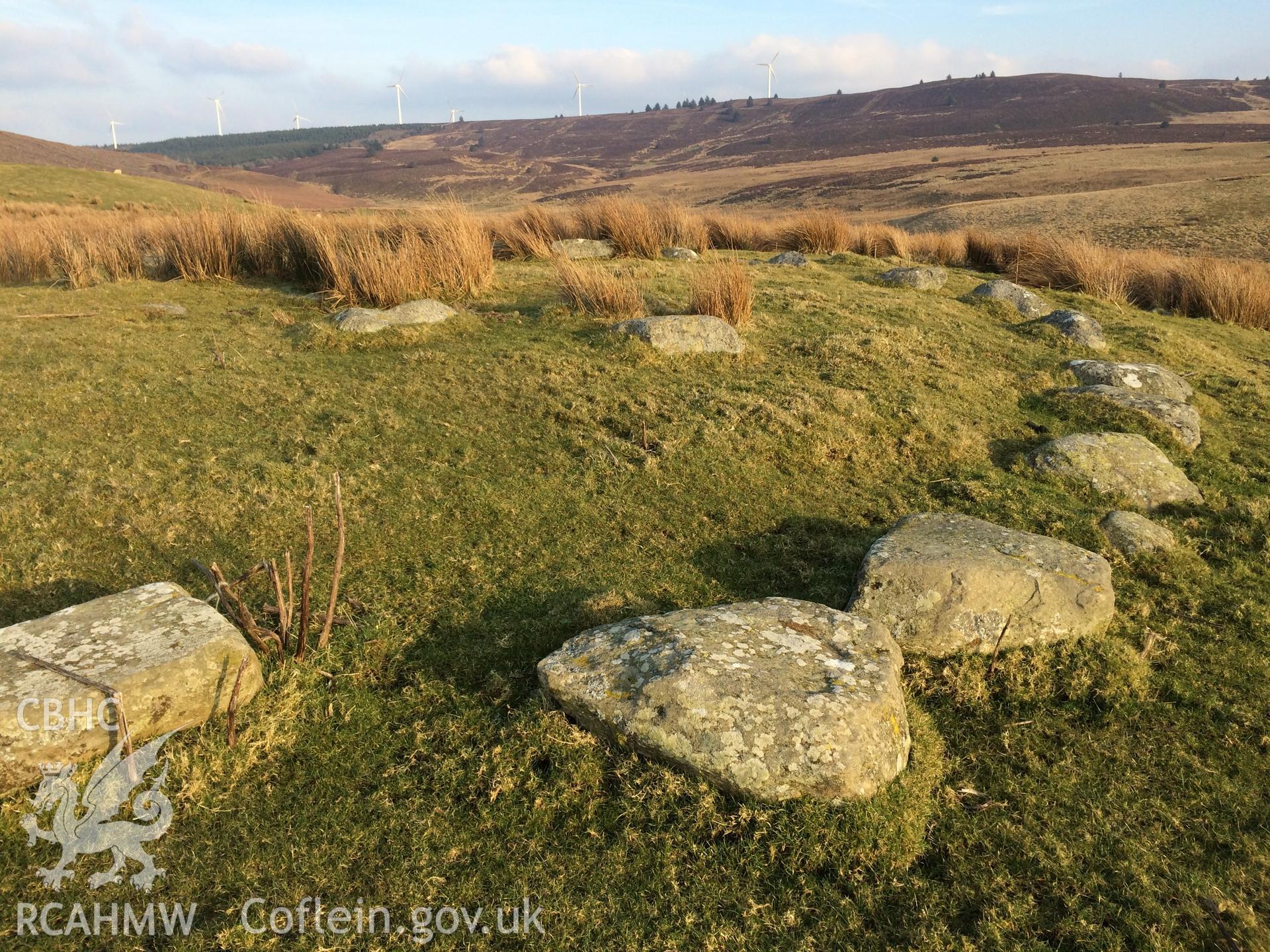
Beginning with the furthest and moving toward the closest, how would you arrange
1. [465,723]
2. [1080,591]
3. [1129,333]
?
[1129,333] → [1080,591] → [465,723]

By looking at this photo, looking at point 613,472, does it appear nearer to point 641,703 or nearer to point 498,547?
point 498,547

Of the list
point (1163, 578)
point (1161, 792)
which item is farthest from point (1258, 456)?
point (1161, 792)

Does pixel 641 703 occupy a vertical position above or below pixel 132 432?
below

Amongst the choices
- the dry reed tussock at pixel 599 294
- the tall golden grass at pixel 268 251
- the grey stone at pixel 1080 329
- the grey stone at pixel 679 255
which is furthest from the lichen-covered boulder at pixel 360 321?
the grey stone at pixel 1080 329

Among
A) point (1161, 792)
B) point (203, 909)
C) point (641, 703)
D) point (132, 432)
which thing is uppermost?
point (132, 432)

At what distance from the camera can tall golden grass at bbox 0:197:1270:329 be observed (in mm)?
10797

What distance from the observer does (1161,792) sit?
10.00 feet

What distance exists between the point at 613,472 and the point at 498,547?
1.35 meters

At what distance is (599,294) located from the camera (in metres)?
9.64

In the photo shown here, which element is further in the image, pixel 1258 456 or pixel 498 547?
pixel 1258 456

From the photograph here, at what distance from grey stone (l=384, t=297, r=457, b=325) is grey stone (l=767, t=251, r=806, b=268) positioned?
23.9 ft

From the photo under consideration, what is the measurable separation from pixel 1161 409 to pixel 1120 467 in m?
1.80

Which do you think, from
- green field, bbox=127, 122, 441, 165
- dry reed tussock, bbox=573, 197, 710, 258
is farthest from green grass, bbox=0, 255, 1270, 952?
green field, bbox=127, 122, 441, 165

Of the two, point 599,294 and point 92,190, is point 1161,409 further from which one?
point 92,190
